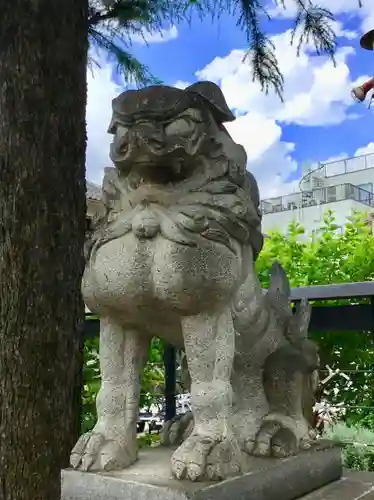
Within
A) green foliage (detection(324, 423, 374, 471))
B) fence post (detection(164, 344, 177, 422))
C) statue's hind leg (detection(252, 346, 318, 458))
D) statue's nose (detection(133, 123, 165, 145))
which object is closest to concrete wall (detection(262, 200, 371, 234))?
green foliage (detection(324, 423, 374, 471))

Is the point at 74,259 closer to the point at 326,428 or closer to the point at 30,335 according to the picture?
the point at 30,335

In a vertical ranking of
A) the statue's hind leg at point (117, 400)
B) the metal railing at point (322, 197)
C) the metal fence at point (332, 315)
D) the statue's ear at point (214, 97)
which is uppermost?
the metal railing at point (322, 197)

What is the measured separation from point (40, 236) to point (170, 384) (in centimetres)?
103

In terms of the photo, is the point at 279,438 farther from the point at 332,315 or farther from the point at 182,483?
the point at 332,315

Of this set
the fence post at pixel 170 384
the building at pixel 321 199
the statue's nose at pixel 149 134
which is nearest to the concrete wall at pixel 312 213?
the building at pixel 321 199

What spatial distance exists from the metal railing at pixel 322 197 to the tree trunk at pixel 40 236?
1776 centimetres

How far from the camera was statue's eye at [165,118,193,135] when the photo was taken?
1602 mm

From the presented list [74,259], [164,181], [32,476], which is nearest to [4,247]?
[74,259]

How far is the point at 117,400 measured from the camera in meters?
1.67

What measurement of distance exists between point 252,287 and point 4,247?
1.21 m

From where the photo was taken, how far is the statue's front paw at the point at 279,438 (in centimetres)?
178

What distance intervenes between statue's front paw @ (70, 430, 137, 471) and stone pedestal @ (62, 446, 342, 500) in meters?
0.02

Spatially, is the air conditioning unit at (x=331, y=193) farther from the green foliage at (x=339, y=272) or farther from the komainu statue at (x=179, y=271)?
the komainu statue at (x=179, y=271)

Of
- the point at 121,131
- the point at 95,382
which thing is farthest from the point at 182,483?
the point at 95,382
